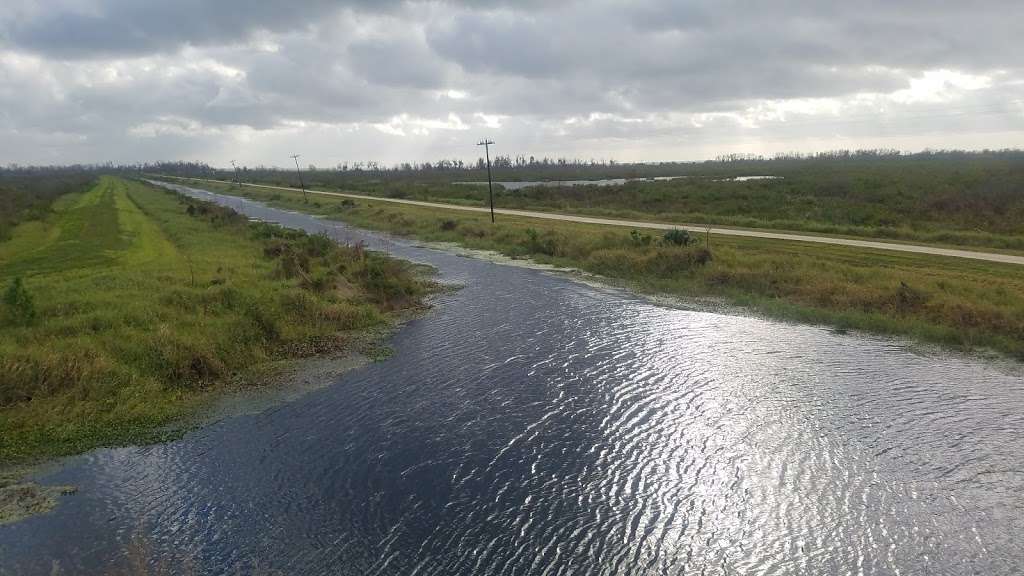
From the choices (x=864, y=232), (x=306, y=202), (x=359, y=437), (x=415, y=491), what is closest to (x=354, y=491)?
(x=415, y=491)

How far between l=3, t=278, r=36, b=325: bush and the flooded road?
8.54 meters

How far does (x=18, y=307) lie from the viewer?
63.7ft

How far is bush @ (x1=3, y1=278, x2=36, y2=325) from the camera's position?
63.1 ft

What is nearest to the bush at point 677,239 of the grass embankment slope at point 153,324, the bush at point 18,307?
the grass embankment slope at point 153,324

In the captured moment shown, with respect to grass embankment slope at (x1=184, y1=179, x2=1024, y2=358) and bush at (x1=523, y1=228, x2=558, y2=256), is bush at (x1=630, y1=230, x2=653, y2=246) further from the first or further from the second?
bush at (x1=523, y1=228, x2=558, y2=256)

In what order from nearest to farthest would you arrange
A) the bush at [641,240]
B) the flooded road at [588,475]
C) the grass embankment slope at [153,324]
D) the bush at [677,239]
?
the flooded road at [588,475]
the grass embankment slope at [153,324]
the bush at [677,239]
the bush at [641,240]

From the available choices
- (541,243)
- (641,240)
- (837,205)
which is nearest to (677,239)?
(641,240)

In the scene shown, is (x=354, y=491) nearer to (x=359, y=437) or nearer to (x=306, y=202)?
(x=359, y=437)

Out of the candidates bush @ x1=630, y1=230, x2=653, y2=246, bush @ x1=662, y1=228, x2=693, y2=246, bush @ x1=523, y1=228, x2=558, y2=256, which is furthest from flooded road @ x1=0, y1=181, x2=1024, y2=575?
bush @ x1=523, y1=228, x2=558, y2=256

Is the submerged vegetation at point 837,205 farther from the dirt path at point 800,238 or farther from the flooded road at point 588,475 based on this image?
the flooded road at point 588,475

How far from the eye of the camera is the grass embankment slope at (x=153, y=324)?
15336mm

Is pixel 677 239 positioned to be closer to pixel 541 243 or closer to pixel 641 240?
pixel 641 240

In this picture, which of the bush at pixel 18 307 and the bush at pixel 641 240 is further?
the bush at pixel 641 240

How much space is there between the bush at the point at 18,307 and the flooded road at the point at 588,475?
854 cm
